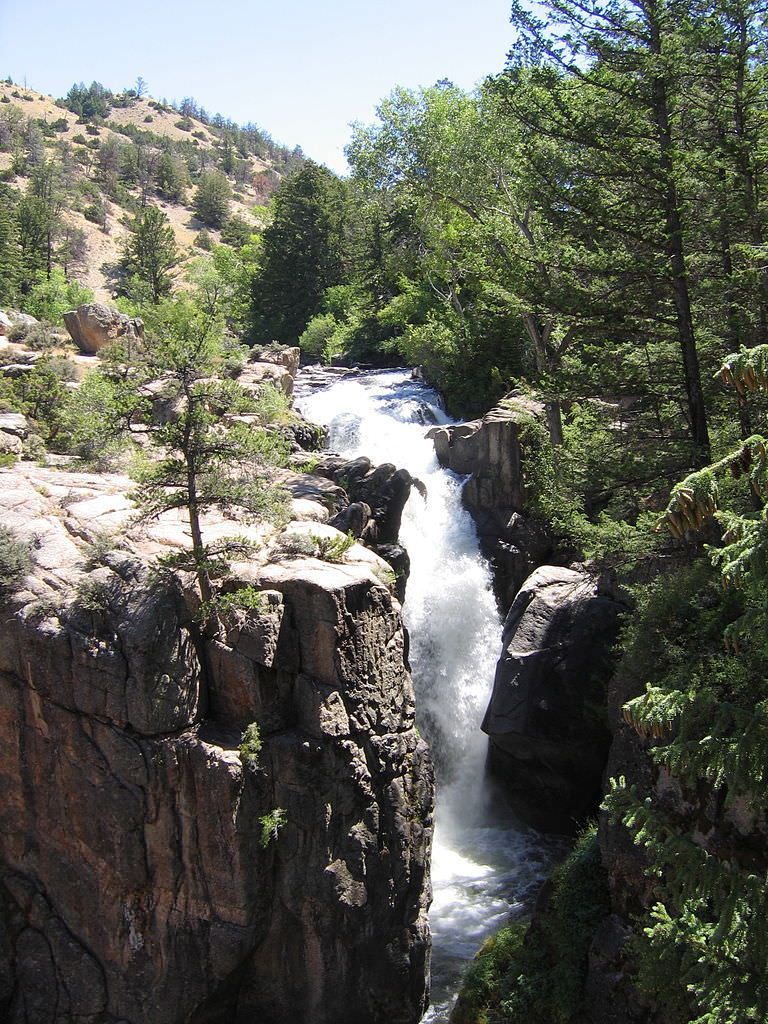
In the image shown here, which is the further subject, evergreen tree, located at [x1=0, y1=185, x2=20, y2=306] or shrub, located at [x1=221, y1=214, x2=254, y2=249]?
shrub, located at [x1=221, y1=214, x2=254, y2=249]

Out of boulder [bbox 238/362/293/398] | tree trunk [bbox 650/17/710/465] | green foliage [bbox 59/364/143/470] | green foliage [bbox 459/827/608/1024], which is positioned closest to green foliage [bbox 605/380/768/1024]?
green foliage [bbox 459/827/608/1024]

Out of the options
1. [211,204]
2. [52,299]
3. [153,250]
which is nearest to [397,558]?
[52,299]

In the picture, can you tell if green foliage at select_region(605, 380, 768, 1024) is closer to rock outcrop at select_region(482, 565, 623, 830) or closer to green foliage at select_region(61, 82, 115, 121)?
rock outcrop at select_region(482, 565, 623, 830)

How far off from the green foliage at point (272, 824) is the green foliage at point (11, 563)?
4835 millimetres

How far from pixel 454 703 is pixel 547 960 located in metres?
6.28

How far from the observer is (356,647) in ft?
42.7

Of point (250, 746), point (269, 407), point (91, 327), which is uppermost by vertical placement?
point (91, 327)

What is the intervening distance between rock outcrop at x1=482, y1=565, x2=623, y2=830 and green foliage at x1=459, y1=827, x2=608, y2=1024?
284 centimetres

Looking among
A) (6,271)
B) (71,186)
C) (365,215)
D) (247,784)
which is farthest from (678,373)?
(71,186)

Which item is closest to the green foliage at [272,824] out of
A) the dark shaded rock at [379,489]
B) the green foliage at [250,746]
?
the green foliage at [250,746]

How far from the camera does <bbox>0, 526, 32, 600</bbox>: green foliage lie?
12500 millimetres

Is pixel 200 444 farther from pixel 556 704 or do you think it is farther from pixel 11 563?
pixel 556 704

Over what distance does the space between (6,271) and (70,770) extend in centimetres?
3236

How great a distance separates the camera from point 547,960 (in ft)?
43.3
